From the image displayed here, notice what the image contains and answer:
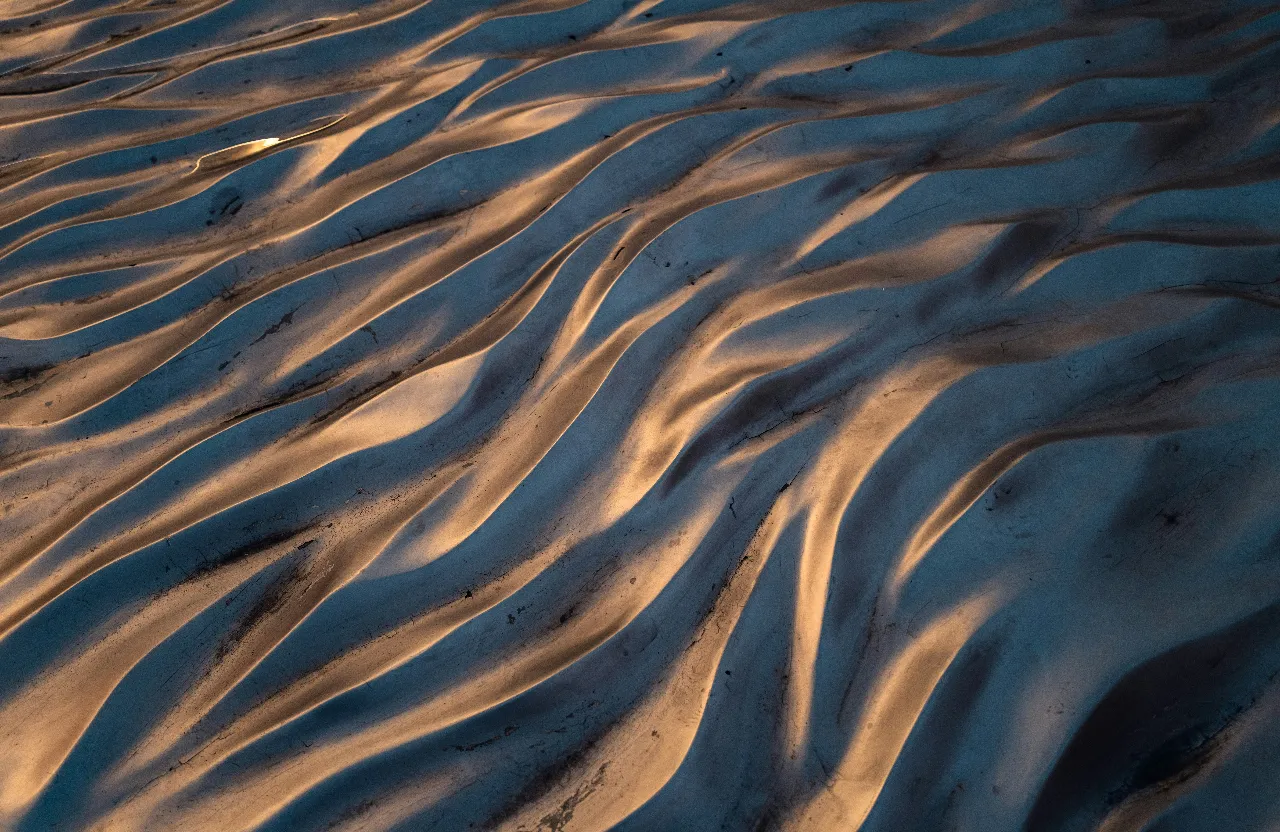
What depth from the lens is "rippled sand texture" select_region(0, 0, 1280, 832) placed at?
1.62m

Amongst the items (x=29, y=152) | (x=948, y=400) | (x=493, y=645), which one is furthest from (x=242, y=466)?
(x=948, y=400)

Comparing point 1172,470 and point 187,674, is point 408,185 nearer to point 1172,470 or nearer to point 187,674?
point 187,674

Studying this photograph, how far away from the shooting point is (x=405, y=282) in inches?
83.3

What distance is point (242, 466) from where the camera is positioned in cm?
192

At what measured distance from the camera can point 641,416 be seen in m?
1.90

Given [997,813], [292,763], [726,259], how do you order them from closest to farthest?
[997,813] < [292,763] < [726,259]

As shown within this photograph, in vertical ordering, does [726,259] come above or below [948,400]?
above

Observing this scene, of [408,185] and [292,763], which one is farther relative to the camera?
[408,185]

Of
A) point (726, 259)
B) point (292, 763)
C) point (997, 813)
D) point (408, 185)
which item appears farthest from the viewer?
point (408, 185)

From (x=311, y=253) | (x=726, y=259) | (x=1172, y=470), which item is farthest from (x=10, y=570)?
(x=1172, y=470)

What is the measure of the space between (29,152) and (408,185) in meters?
1.22

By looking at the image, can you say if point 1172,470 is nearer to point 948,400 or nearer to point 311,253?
point 948,400

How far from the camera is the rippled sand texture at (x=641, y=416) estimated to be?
162 cm

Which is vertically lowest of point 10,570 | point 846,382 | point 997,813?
point 997,813
